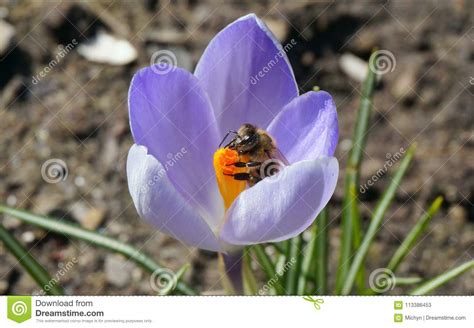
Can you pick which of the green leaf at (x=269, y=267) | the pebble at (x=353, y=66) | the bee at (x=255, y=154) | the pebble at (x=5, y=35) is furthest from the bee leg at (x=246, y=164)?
the pebble at (x=5, y=35)

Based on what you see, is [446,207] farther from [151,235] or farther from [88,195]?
[88,195]

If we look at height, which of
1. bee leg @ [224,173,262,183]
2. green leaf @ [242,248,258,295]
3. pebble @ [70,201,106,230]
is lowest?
green leaf @ [242,248,258,295]

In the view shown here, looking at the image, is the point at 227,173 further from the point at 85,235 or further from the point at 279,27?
the point at 279,27

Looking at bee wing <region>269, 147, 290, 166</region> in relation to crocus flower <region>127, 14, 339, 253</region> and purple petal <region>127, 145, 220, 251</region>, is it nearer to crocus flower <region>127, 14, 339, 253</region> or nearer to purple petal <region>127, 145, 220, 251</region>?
crocus flower <region>127, 14, 339, 253</region>

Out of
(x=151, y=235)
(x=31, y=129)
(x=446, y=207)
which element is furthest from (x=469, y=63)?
(x=31, y=129)

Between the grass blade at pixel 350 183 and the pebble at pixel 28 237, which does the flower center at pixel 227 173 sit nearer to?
the grass blade at pixel 350 183

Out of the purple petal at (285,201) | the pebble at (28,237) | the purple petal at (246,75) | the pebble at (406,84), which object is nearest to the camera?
the purple petal at (285,201)

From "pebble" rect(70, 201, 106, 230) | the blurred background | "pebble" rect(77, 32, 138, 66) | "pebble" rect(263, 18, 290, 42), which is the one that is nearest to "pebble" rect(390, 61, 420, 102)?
the blurred background
